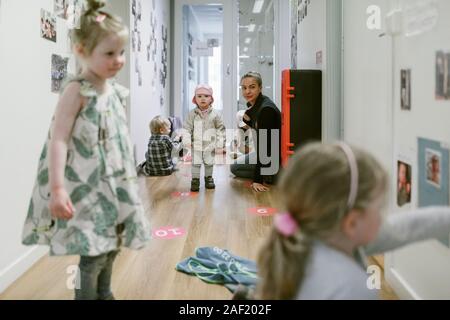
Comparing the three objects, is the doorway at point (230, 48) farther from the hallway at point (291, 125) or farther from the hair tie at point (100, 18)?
the hair tie at point (100, 18)

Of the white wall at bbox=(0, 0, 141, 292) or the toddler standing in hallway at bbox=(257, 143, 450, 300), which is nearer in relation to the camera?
the toddler standing in hallway at bbox=(257, 143, 450, 300)

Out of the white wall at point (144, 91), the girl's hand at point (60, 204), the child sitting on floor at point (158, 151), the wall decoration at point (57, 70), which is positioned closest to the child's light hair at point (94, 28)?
the girl's hand at point (60, 204)

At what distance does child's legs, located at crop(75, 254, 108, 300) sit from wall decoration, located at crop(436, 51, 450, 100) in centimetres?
109

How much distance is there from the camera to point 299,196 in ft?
2.94

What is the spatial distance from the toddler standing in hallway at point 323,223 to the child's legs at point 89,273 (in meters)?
0.70

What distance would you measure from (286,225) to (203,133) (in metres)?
3.08

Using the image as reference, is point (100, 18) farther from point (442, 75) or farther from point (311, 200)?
point (442, 75)

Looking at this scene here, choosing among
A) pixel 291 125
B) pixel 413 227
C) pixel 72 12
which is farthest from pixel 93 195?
pixel 291 125

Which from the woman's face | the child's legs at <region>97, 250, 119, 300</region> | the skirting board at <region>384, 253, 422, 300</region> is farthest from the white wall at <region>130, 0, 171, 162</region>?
the skirting board at <region>384, 253, 422, 300</region>

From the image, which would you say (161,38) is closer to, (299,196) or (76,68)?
(76,68)

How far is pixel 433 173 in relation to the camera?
4.82 feet

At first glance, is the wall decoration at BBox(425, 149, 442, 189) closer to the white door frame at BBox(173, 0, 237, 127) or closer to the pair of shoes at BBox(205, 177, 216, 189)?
the pair of shoes at BBox(205, 177, 216, 189)

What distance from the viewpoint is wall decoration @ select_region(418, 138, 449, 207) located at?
1.39 meters
